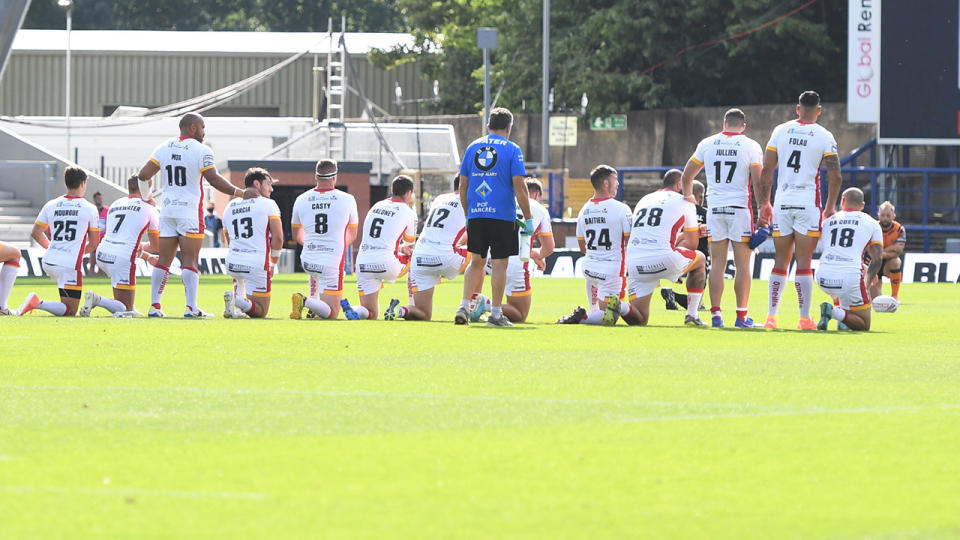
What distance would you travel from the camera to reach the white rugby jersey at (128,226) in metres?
17.4

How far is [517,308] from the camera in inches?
663

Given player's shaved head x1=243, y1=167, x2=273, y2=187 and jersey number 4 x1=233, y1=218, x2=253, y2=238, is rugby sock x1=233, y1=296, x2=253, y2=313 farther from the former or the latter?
player's shaved head x1=243, y1=167, x2=273, y2=187

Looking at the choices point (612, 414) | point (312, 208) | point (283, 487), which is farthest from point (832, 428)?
point (312, 208)

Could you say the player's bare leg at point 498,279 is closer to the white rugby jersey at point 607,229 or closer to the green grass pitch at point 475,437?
the green grass pitch at point 475,437

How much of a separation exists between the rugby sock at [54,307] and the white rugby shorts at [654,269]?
5884mm

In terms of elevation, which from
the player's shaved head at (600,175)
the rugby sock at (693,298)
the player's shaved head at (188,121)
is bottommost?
the rugby sock at (693,298)

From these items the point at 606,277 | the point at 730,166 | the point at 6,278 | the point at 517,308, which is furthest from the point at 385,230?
the point at 6,278

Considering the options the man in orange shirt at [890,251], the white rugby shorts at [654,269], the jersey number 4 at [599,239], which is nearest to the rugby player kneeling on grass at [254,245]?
the jersey number 4 at [599,239]

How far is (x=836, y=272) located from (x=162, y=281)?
6804mm

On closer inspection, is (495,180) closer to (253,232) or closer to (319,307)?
(319,307)

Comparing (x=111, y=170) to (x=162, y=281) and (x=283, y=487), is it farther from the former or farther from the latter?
(x=283, y=487)

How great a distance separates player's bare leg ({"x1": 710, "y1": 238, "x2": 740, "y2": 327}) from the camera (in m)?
15.6

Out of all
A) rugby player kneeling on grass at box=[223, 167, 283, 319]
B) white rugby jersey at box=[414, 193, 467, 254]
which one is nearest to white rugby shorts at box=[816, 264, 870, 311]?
white rugby jersey at box=[414, 193, 467, 254]

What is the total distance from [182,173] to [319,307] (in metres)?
1.93
